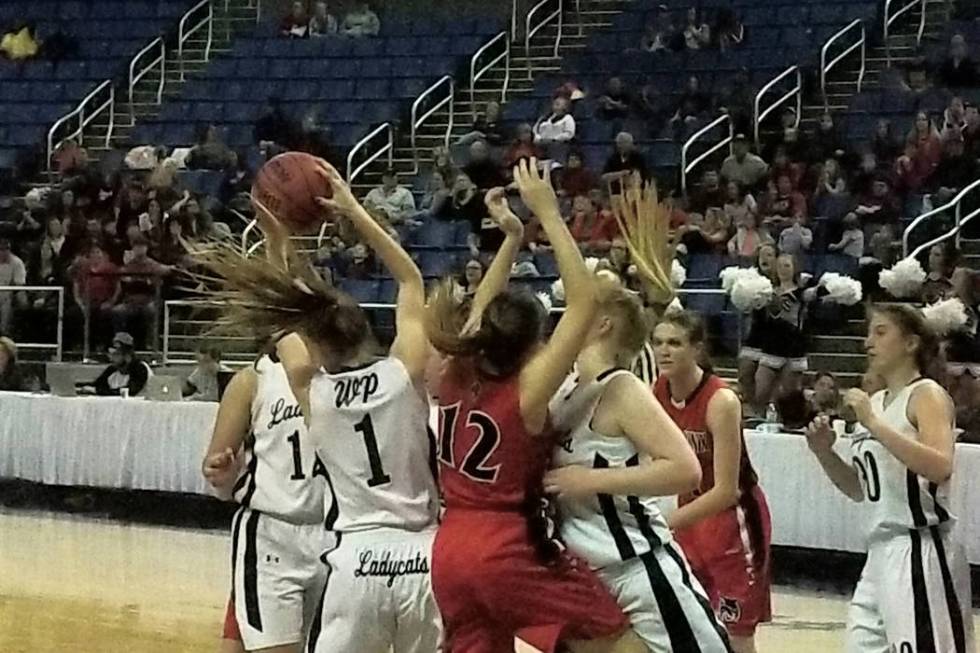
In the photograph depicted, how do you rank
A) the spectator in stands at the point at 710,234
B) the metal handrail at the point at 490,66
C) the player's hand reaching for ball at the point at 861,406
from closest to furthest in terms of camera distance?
the player's hand reaching for ball at the point at 861,406 < the spectator in stands at the point at 710,234 < the metal handrail at the point at 490,66

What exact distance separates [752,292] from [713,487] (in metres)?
6.50

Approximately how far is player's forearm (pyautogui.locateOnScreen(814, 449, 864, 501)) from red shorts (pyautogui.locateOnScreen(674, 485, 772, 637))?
0.43 metres

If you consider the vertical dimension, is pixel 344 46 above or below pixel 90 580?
above

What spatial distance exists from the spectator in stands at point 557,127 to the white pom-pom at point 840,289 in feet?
15.2

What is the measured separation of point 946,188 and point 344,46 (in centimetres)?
819

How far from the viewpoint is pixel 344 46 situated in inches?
797

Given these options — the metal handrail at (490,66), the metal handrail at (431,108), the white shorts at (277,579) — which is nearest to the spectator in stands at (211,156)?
the metal handrail at (431,108)

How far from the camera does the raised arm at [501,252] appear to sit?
483cm

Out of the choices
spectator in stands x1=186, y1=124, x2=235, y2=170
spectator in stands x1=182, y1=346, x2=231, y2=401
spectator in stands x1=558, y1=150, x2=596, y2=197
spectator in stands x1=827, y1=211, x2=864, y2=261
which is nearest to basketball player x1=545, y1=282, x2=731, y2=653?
spectator in stands x1=182, y1=346, x2=231, y2=401

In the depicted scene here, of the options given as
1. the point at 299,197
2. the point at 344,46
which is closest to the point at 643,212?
the point at 299,197

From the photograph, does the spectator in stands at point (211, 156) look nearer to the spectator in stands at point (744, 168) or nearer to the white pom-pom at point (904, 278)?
the spectator in stands at point (744, 168)

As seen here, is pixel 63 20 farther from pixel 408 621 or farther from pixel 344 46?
pixel 408 621

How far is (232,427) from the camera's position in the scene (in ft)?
18.0

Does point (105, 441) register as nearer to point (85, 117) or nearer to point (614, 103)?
point (614, 103)
